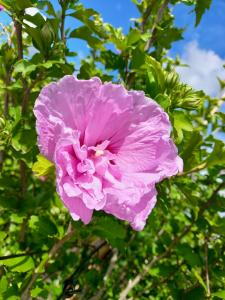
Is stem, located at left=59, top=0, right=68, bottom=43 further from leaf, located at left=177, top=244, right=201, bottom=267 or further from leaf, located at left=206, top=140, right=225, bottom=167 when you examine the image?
leaf, located at left=177, top=244, right=201, bottom=267

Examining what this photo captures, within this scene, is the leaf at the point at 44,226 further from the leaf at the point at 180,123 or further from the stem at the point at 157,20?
the stem at the point at 157,20

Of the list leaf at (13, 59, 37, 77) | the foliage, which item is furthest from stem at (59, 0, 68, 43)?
leaf at (13, 59, 37, 77)

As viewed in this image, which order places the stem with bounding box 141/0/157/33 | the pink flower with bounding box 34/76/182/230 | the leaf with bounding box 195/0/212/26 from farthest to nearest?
the stem with bounding box 141/0/157/33 → the leaf with bounding box 195/0/212/26 → the pink flower with bounding box 34/76/182/230

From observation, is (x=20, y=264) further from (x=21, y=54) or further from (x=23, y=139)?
(x=21, y=54)

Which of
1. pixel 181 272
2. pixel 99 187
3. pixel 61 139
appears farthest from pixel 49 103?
pixel 181 272

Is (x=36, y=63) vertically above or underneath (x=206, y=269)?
above

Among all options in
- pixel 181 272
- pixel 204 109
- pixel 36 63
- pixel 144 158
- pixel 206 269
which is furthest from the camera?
pixel 204 109

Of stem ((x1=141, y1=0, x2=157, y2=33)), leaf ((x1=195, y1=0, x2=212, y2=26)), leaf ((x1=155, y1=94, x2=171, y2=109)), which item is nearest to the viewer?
leaf ((x1=155, y1=94, x2=171, y2=109))

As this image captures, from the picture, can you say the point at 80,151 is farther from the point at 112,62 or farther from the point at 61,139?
the point at 112,62
